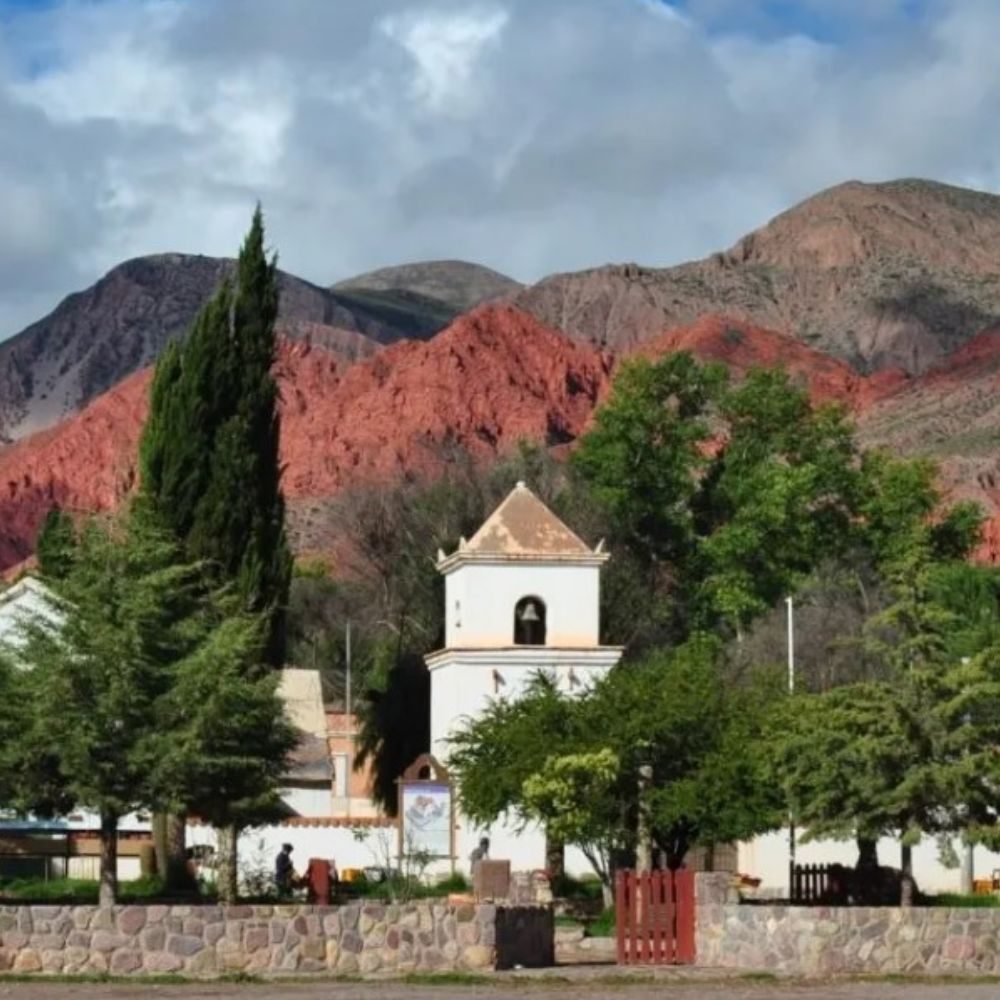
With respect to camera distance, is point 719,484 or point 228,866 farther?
point 719,484

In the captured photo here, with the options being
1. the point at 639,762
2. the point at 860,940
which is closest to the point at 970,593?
the point at 639,762

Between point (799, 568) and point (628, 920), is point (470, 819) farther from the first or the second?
point (799, 568)

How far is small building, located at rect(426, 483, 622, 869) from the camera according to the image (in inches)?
2359

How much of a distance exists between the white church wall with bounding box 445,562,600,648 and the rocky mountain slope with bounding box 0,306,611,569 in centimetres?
10565

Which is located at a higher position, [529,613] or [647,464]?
[647,464]

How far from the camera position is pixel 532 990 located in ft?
103

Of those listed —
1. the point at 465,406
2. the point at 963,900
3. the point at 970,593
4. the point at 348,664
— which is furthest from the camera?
the point at 465,406

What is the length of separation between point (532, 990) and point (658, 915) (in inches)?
185

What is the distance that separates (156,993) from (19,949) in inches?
120

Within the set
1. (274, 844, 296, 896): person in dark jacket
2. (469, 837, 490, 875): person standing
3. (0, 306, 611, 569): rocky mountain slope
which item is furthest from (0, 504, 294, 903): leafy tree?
(0, 306, 611, 569): rocky mountain slope

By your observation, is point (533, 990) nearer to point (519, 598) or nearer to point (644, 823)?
point (644, 823)

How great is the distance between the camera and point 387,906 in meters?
34.2

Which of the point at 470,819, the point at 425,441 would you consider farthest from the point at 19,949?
the point at 425,441

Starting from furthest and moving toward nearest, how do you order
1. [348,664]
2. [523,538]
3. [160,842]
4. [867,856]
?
[348,664] < [523,538] < [160,842] < [867,856]
